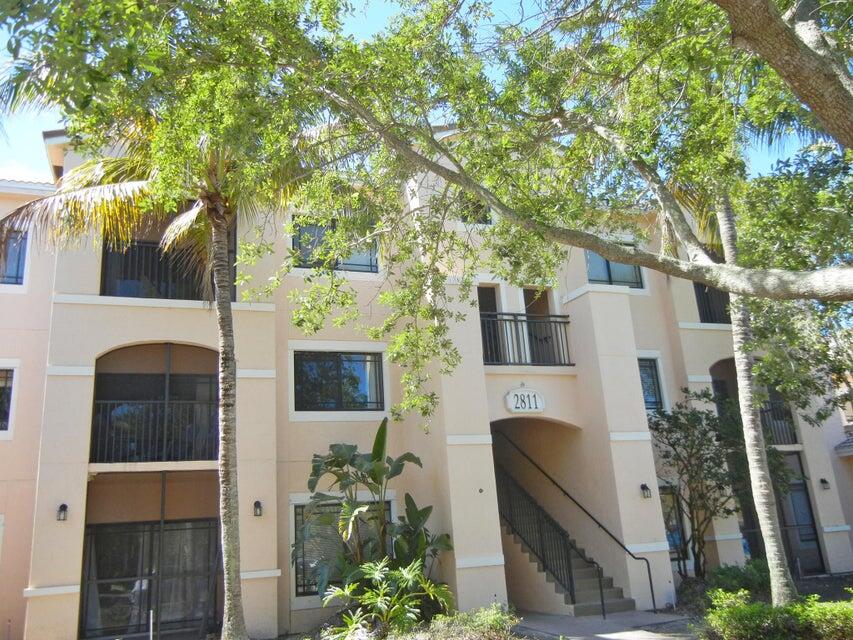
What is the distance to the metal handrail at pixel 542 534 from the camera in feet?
45.2

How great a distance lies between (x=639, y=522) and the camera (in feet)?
46.8

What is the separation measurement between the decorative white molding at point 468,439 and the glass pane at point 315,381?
9.18 feet

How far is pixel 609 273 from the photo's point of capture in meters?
18.1

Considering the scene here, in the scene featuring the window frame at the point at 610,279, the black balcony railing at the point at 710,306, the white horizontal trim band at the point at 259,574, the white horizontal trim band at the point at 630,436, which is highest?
the window frame at the point at 610,279

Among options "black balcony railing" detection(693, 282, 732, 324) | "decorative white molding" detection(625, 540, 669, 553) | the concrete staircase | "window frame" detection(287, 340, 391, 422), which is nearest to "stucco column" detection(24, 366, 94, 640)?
"window frame" detection(287, 340, 391, 422)

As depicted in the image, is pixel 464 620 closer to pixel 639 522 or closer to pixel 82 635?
pixel 639 522

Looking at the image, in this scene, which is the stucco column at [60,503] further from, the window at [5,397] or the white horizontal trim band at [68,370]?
the window at [5,397]

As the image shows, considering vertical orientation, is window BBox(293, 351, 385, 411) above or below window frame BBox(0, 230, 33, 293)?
below

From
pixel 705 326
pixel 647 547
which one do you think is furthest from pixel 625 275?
pixel 647 547

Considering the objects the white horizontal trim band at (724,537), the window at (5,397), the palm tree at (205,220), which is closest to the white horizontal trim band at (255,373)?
the palm tree at (205,220)

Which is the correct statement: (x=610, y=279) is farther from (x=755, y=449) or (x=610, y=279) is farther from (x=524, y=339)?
(x=755, y=449)

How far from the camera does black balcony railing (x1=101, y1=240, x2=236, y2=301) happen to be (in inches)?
578

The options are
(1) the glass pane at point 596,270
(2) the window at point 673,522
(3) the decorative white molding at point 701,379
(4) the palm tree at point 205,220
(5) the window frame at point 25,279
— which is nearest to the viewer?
(4) the palm tree at point 205,220

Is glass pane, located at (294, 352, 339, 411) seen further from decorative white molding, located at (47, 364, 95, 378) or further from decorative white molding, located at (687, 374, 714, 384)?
decorative white molding, located at (687, 374, 714, 384)
